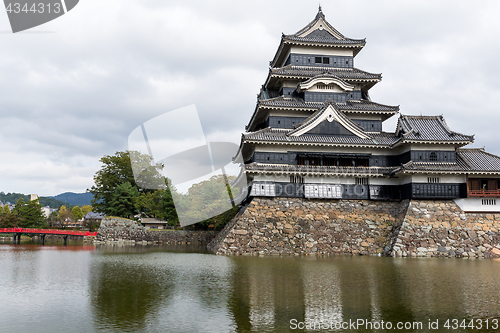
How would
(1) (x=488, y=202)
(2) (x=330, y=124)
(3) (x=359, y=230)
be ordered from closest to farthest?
(3) (x=359, y=230), (1) (x=488, y=202), (2) (x=330, y=124)

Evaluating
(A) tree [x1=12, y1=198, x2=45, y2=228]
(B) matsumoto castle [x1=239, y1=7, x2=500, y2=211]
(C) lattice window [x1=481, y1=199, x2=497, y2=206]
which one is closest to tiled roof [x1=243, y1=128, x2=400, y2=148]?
(B) matsumoto castle [x1=239, y1=7, x2=500, y2=211]

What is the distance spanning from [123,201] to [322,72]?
96.2 feet

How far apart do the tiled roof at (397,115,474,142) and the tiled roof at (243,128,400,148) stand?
1418mm

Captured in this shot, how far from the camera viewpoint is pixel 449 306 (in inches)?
409

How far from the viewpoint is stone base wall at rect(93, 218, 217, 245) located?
133 feet

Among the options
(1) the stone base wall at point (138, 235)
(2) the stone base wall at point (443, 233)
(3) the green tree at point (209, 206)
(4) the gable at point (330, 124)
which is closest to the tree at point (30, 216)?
(1) the stone base wall at point (138, 235)

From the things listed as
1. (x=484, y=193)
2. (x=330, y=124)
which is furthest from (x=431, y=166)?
(x=330, y=124)

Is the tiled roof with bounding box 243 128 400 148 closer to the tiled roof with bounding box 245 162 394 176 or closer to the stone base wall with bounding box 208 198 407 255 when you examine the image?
the tiled roof with bounding box 245 162 394 176

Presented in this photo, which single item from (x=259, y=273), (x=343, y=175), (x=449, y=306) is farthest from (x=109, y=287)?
(x=343, y=175)

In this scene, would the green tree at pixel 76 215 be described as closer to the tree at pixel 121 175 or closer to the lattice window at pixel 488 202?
the tree at pixel 121 175

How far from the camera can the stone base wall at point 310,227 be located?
997 inches

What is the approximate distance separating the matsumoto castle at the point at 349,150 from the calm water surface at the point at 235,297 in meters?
10.7

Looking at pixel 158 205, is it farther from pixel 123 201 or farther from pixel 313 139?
pixel 313 139

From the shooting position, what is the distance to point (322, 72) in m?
31.1
